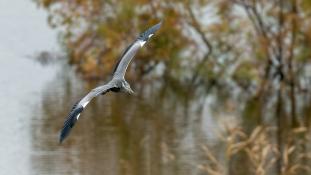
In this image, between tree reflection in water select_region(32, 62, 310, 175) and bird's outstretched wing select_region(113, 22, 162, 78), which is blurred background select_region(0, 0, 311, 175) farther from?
bird's outstretched wing select_region(113, 22, 162, 78)

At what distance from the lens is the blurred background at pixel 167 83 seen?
2402 cm

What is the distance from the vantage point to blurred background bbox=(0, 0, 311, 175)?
2402cm

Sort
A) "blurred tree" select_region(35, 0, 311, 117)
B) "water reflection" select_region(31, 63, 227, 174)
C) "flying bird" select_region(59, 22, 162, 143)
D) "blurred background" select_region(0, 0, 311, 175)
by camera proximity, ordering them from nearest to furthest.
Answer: "flying bird" select_region(59, 22, 162, 143), "water reflection" select_region(31, 63, 227, 174), "blurred background" select_region(0, 0, 311, 175), "blurred tree" select_region(35, 0, 311, 117)

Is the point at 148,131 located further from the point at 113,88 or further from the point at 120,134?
the point at 113,88

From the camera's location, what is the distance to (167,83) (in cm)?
A: 3394

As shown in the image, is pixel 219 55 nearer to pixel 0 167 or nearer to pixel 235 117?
pixel 235 117

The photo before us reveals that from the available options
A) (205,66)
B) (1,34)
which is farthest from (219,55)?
(1,34)

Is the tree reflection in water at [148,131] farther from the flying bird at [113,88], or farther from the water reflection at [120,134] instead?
the flying bird at [113,88]

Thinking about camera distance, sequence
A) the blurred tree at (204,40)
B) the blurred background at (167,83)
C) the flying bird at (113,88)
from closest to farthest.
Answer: the flying bird at (113,88)
the blurred background at (167,83)
the blurred tree at (204,40)

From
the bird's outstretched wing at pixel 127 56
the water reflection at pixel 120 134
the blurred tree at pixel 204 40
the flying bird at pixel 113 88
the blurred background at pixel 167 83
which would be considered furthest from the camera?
the blurred tree at pixel 204 40

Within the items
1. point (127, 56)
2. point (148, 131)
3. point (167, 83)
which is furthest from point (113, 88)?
point (167, 83)

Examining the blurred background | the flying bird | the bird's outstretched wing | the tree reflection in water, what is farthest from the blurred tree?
the flying bird

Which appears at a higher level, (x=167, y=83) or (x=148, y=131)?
(x=167, y=83)

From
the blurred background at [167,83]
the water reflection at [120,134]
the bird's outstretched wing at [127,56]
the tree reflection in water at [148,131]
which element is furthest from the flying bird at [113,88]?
the blurred background at [167,83]
